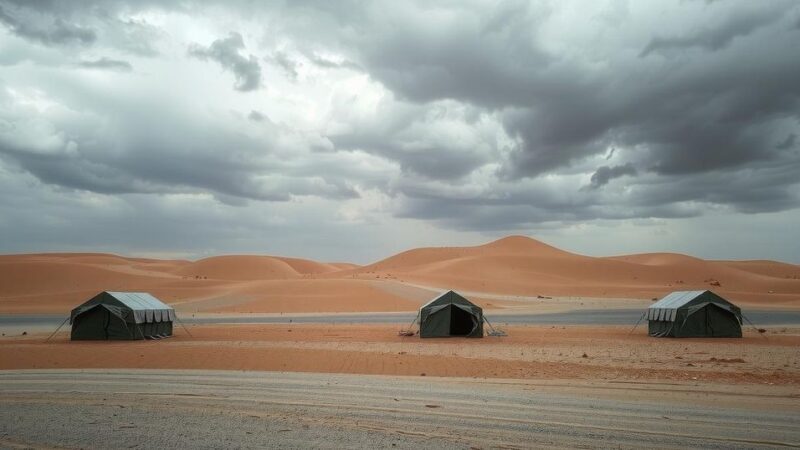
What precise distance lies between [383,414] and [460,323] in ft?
64.9

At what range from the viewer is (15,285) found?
8750 cm

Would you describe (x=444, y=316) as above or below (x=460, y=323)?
above

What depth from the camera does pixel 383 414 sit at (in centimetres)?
1125

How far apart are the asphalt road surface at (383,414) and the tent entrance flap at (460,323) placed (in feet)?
47.6

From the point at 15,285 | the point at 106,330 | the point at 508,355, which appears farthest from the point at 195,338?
the point at 15,285

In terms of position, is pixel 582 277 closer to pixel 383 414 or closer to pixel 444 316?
pixel 444 316

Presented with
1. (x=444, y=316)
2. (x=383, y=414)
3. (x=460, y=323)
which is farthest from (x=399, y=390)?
(x=460, y=323)

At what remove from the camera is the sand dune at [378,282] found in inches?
2507

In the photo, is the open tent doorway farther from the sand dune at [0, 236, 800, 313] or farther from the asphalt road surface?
the sand dune at [0, 236, 800, 313]

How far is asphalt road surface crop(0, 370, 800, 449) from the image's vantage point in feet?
30.0

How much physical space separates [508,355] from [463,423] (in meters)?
11.8

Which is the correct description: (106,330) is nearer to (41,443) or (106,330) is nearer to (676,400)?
(41,443)

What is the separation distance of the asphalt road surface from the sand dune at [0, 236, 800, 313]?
4302 centimetres

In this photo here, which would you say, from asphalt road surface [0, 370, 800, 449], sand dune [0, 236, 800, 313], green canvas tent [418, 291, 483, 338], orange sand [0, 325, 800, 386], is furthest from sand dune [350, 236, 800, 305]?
asphalt road surface [0, 370, 800, 449]
